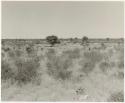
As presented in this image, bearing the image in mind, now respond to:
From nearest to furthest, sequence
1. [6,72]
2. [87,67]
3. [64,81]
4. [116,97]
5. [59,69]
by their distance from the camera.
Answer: [116,97]
[64,81]
[6,72]
[59,69]
[87,67]

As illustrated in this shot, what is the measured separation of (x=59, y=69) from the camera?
766 centimetres

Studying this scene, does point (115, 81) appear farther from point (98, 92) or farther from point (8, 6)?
point (8, 6)

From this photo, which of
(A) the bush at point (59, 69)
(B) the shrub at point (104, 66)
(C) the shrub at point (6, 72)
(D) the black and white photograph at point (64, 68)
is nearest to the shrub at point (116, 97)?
(D) the black and white photograph at point (64, 68)

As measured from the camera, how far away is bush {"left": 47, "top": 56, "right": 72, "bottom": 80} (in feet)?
23.2

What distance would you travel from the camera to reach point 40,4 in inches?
286

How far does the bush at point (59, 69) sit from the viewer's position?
278 inches

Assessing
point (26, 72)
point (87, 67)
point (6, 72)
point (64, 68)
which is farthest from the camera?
point (87, 67)

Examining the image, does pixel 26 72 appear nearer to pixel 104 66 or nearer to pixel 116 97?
pixel 104 66

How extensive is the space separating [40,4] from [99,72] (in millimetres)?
2327

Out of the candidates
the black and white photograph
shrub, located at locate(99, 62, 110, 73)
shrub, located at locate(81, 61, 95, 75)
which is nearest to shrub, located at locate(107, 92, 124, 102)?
the black and white photograph

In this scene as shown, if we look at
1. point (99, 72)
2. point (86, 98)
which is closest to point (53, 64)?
point (99, 72)

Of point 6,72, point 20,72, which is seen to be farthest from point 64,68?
point 6,72

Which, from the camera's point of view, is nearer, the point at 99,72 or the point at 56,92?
the point at 56,92

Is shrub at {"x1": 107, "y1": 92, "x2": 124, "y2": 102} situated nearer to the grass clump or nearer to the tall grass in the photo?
the tall grass
